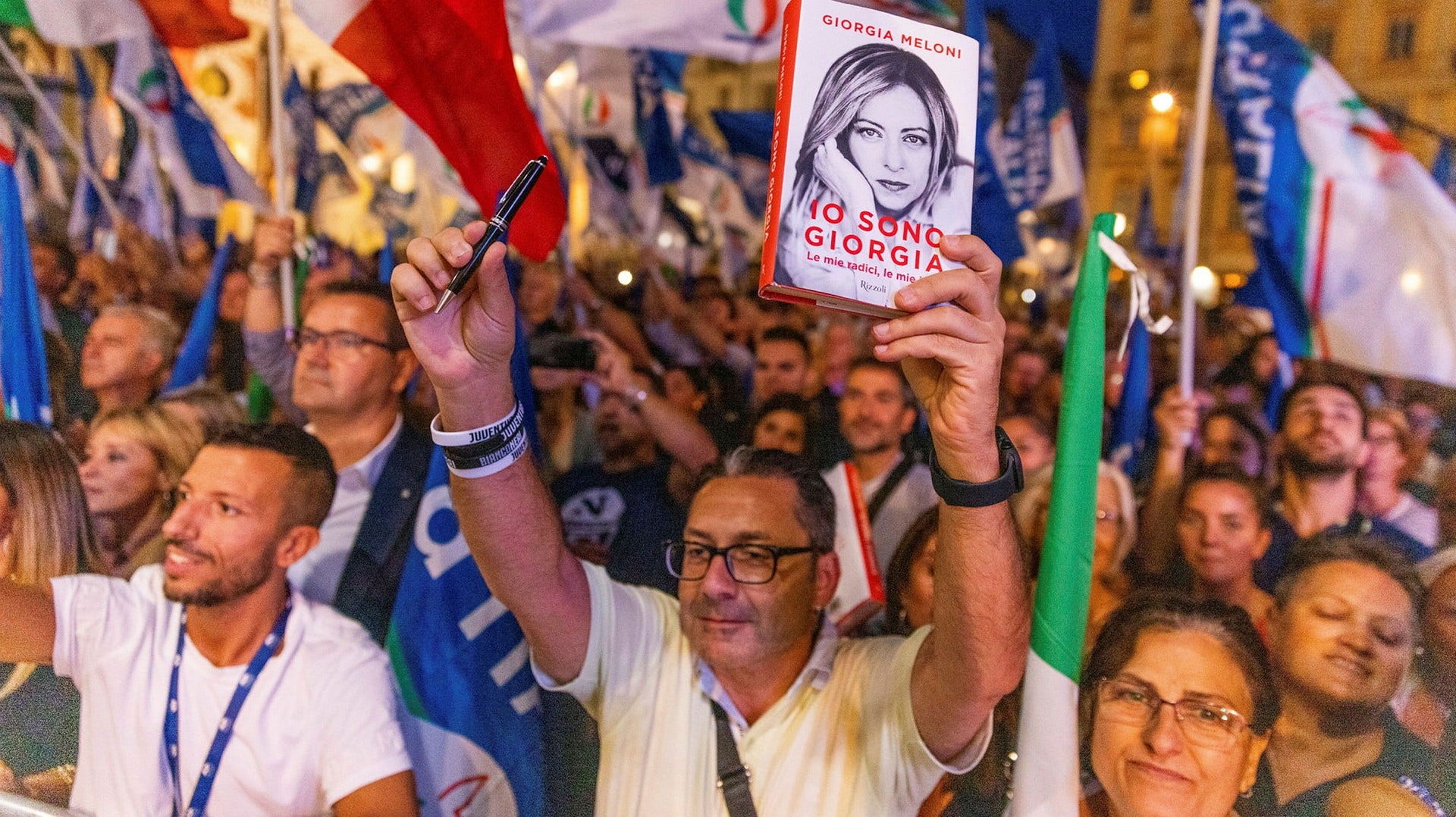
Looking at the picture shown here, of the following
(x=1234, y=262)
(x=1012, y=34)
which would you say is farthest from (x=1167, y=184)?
Answer: (x=1012, y=34)

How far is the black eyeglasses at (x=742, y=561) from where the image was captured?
2221 millimetres

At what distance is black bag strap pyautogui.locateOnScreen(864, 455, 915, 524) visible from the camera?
3.63m

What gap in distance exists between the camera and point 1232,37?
12.5 feet

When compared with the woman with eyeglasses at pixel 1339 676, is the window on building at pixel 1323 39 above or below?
above

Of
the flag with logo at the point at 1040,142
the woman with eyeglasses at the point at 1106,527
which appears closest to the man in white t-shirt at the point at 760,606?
the woman with eyeglasses at the point at 1106,527

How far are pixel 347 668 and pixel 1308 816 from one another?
6.72 ft

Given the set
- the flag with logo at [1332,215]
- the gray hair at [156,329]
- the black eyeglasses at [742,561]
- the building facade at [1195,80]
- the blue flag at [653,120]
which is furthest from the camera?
the building facade at [1195,80]

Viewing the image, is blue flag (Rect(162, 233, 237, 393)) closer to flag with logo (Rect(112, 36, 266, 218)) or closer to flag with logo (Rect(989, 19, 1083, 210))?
flag with logo (Rect(112, 36, 266, 218))

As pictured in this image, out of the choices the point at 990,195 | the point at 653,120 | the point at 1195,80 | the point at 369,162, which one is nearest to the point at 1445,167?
the point at 990,195

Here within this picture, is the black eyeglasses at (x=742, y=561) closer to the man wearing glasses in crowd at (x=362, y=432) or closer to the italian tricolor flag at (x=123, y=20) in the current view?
Answer: the man wearing glasses in crowd at (x=362, y=432)

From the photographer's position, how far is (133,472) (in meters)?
2.94

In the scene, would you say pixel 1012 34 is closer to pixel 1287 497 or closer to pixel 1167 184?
pixel 1287 497

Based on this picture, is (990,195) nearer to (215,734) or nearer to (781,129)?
(781,129)

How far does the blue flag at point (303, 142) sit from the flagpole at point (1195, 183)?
20.0 ft
